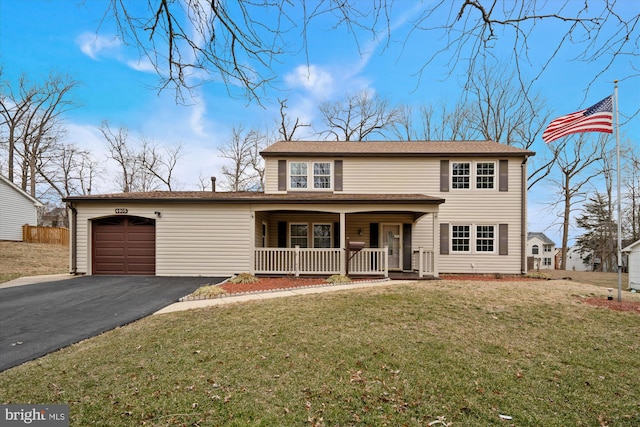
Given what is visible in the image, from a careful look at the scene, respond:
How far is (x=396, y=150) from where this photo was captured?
1391 centimetres

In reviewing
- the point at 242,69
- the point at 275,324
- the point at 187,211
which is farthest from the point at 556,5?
the point at 187,211

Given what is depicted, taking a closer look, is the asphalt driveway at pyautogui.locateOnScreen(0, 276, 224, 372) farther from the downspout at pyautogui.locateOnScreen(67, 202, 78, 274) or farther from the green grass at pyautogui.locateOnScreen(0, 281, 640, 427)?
the downspout at pyautogui.locateOnScreen(67, 202, 78, 274)

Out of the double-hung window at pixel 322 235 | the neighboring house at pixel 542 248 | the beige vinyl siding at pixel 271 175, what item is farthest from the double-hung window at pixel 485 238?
the neighboring house at pixel 542 248

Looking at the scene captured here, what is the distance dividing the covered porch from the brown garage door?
4064 millimetres

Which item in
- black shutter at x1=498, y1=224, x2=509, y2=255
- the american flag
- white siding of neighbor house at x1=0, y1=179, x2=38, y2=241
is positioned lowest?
black shutter at x1=498, y1=224, x2=509, y2=255

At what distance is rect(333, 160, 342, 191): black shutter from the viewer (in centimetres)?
1348

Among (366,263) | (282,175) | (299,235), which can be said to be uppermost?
(282,175)

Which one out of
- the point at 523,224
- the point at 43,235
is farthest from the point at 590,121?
the point at 43,235

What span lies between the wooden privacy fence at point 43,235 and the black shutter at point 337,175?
72.2 feet

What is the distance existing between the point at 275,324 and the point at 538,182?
964 inches

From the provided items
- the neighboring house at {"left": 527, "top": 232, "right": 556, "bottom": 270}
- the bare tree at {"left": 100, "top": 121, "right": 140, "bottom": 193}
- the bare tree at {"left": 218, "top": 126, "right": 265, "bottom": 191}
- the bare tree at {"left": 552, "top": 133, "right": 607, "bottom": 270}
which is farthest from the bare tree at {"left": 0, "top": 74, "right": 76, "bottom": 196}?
the neighboring house at {"left": 527, "top": 232, "right": 556, "bottom": 270}

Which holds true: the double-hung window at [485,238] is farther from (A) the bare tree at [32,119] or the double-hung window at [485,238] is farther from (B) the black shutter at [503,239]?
(A) the bare tree at [32,119]

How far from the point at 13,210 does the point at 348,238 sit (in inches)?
944

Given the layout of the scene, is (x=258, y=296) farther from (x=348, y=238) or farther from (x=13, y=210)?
(x=13, y=210)
